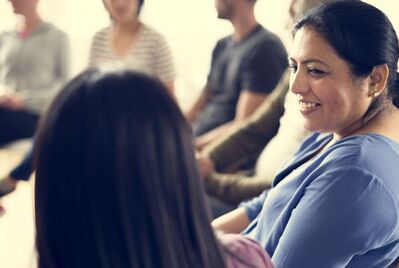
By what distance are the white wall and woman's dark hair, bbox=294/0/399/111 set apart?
215 cm

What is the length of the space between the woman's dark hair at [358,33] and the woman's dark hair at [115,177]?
0.57 metres

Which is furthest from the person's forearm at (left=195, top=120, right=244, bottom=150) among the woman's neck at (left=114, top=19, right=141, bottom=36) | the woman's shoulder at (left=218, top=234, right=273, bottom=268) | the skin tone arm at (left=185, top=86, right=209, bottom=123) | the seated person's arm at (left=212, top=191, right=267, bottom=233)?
the woman's shoulder at (left=218, top=234, right=273, bottom=268)

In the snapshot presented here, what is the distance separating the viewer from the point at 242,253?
2.84 feet

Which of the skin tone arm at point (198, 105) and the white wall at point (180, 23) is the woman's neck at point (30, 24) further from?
the skin tone arm at point (198, 105)

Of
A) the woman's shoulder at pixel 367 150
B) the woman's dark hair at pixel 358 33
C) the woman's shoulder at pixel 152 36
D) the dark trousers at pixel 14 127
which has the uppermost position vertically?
the woman's dark hair at pixel 358 33

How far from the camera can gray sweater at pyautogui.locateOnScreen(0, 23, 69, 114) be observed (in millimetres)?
3363

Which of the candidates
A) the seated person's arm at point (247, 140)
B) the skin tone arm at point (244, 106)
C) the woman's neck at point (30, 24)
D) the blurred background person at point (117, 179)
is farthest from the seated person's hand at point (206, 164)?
the woman's neck at point (30, 24)

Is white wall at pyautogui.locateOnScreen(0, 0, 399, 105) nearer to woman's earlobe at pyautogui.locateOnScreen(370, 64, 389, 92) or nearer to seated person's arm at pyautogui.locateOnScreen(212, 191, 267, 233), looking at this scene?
seated person's arm at pyautogui.locateOnScreen(212, 191, 267, 233)

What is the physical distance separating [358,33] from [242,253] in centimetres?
56

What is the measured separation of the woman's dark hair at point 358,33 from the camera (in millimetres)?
1196

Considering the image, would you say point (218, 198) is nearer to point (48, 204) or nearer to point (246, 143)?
point (246, 143)

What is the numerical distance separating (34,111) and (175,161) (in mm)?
2519

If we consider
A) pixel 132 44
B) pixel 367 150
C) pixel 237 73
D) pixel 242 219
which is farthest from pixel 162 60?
pixel 367 150

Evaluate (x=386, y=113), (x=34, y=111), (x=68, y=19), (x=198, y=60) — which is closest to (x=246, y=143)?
(x=386, y=113)
